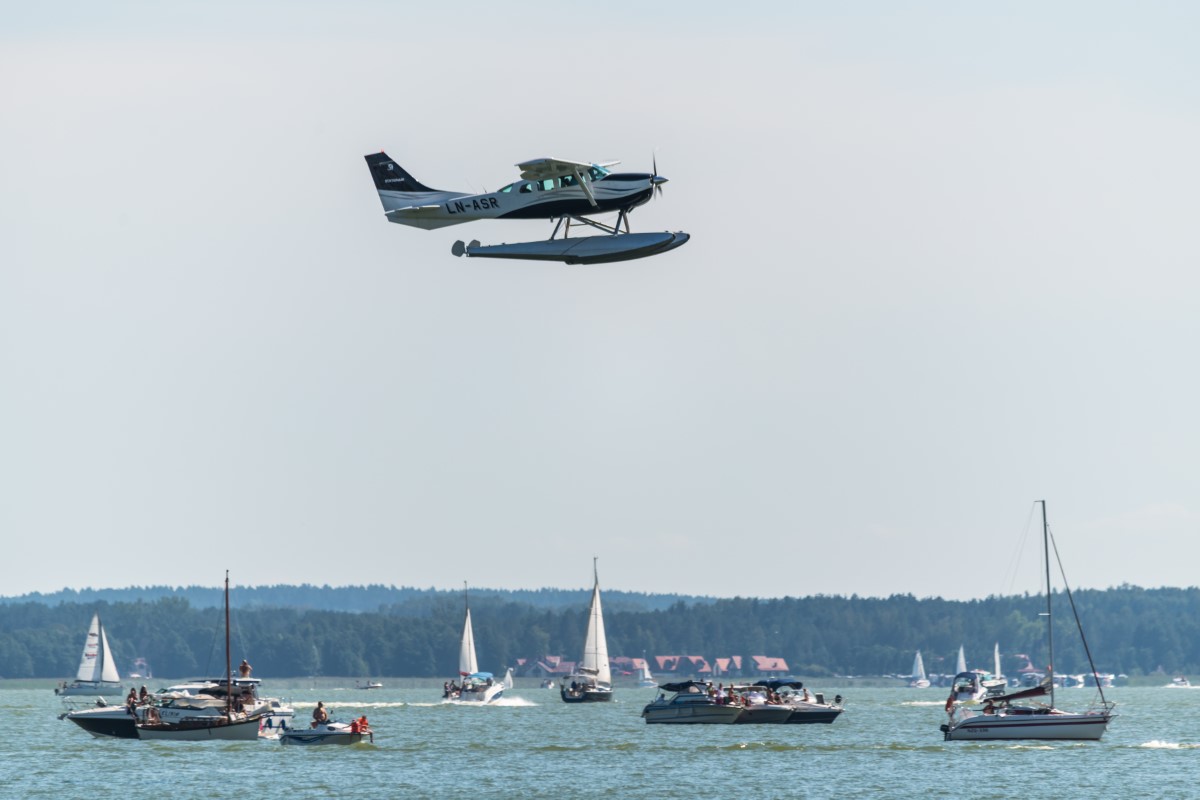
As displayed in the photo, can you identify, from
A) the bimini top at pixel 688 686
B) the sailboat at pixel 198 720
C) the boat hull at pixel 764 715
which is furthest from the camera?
the bimini top at pixel 688 686

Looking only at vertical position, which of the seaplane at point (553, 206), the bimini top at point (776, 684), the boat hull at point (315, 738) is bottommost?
the boat hull at point (315, 738)

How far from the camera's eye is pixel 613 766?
112 m

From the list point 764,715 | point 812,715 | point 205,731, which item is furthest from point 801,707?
point 205,731

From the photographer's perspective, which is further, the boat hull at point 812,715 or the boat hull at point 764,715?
the boat hull at point 812,715

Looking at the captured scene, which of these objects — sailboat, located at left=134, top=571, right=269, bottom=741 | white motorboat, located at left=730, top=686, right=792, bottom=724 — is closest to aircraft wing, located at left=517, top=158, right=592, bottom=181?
sailboat, located at left=134, top=571, right=269, bottom=741

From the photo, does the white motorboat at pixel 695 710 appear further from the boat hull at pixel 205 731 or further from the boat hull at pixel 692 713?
the boat hull at pixel 205 731

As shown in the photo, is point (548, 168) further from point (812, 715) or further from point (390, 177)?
point (812, 715)

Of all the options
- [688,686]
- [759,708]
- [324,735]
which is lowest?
[324,735]

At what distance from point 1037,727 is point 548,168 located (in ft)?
206

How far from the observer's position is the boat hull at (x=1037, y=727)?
122 metres

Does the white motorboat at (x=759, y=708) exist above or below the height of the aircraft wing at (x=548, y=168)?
below

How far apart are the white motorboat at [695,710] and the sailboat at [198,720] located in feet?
120

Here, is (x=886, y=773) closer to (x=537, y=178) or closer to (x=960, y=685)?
(x=537, y=178)

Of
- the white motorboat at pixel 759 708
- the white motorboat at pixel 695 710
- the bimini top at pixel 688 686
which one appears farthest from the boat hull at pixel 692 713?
the bimini top at pixel 688 686
